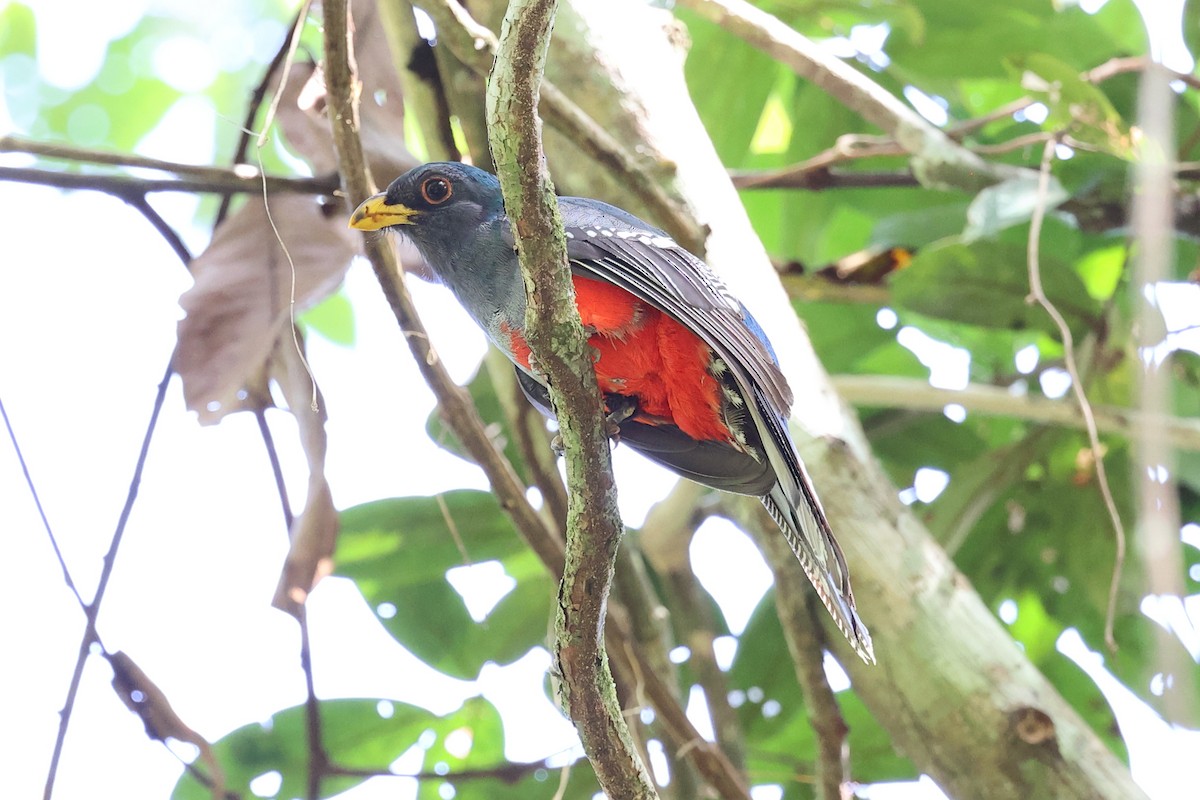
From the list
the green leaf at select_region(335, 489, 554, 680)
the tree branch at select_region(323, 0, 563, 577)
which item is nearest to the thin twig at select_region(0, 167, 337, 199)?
the tree branch at select_region(323, 0, 563, 577)

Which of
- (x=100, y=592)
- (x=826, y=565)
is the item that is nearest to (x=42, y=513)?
(x=100, y=592)

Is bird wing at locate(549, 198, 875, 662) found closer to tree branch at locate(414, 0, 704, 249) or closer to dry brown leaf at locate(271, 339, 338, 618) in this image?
tree branch at locate(414, 0, 704, 249)

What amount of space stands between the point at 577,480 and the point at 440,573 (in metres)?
1.90

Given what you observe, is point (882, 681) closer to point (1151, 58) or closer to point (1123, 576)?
point (1123, 576)

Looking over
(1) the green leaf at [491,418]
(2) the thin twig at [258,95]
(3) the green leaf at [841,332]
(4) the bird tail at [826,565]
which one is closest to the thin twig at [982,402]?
(3) the green leaf at [841,332]

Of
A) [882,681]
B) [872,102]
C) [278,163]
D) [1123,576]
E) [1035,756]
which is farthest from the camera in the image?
[278,163]

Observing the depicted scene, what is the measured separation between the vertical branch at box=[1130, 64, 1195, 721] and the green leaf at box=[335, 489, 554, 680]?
182 cm

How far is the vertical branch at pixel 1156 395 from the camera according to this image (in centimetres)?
236

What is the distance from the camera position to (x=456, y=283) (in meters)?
2.81

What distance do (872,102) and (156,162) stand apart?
76.3 inches

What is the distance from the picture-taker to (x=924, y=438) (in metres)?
3.90

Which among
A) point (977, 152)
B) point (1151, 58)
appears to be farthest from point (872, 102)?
point (1151, 58)

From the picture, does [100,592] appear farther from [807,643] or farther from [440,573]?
[807,643]

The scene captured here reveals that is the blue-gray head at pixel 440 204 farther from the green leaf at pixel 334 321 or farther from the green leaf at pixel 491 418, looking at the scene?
the green leaf at pixel 334 321
